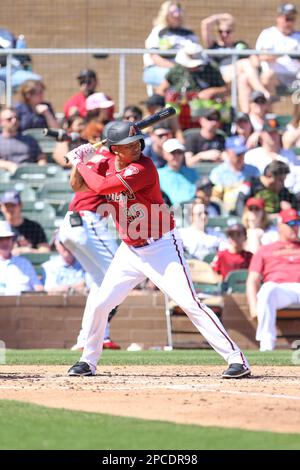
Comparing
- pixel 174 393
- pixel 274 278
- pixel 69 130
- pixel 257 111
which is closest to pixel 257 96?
pixel 257 111

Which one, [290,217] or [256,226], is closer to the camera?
[290,217]

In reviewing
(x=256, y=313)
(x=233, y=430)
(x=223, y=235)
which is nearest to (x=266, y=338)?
(x=256, y=313)

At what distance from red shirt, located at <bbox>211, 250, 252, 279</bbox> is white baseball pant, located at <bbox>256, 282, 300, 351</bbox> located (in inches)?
34.7

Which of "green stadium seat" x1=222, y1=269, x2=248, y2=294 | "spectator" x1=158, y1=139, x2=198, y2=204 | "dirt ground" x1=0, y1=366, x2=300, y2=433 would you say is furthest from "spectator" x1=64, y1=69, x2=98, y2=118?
"dirt ground" x1=0, y1=366, x2=300, y2=433

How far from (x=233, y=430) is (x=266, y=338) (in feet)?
22.3

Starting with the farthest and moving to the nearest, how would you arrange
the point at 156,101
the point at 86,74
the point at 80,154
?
the point at 86,74
the point at 156,101
the point at 80,154

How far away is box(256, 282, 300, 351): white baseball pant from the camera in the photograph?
12.7 metres

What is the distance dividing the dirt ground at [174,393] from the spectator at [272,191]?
4934mm

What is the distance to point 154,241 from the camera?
8.59 meters

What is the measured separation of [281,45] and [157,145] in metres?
2.92

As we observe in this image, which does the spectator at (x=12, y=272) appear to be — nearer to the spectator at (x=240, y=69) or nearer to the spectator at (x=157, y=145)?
the spectator at (x=157, y=145)

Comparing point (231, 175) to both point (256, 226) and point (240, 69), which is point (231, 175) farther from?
point (240, 69)

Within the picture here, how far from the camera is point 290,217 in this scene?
43.2 feet

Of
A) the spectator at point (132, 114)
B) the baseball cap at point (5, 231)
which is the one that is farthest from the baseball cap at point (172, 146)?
the baseball cap at point (5, 231)
